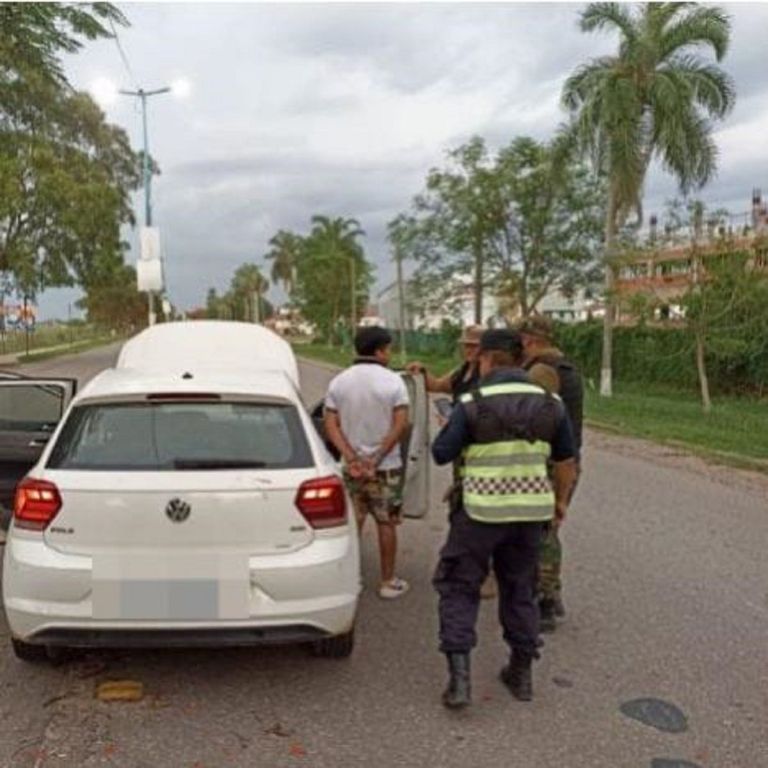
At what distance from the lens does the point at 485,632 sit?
452cm

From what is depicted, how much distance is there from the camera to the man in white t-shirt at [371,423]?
4863 millimetres

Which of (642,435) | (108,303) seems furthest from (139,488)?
(108,303)

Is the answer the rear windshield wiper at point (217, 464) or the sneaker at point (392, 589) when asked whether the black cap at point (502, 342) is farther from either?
the sneaker at point (392, 589)

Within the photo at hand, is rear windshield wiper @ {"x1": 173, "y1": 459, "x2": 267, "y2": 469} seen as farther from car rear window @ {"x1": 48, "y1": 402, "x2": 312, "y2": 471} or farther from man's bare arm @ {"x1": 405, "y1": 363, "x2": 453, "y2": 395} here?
man's bare arm @ {"x1": 405, "y1": 363, "x2": 453, "y2": 395}

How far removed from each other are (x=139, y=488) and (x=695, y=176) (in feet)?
63.7

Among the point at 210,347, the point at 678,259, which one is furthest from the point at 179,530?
the point at 678,259

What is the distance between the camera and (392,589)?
517 centimetres

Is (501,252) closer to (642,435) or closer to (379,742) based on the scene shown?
(642,435)

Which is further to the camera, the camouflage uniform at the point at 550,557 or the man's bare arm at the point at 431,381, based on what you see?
the man's bare arm at the point at 431,381

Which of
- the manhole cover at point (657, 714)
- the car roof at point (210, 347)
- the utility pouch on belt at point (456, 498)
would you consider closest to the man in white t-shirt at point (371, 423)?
the utility pouch on belt at point (456, 498)

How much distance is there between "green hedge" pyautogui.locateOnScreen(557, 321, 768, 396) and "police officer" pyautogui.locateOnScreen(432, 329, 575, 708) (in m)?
13.4

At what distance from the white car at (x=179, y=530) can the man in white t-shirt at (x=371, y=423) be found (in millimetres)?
967

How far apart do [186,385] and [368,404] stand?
1228mm

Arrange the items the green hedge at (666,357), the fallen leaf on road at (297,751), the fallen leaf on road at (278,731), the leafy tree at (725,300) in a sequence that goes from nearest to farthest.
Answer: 1. the fallen leaf on road at (297,751)
2. the fallen leaf on road at (278,731)
3. the leafy tree at (725,300)
4. the green hedge at (666,357)
